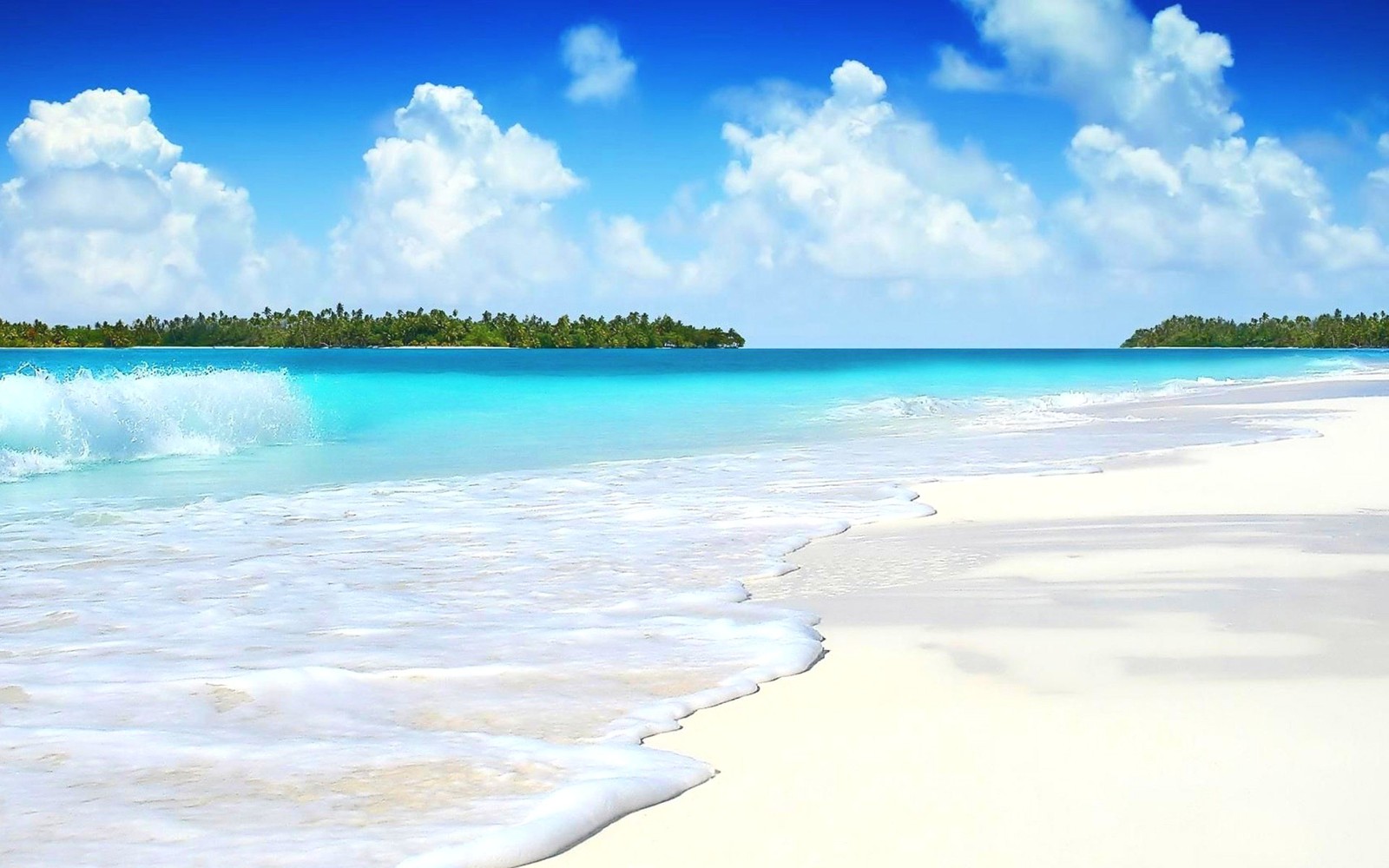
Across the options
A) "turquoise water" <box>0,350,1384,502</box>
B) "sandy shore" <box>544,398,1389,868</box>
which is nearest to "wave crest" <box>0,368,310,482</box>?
"turquoise water" <box>0,350,1384,502</box>

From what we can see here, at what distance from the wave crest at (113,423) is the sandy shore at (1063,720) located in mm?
12407

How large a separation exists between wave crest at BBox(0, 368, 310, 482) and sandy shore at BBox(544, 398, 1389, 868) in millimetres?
12407

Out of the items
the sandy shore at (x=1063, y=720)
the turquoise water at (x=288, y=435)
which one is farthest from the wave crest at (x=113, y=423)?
A: the sandy shore at (x=1063, y=720)

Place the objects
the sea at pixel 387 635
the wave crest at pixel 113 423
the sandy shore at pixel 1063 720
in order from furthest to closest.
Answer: the wave crest at pixel 113 423 → the sea at pixel 387 635 → the sandy shore at pixel 1063 720

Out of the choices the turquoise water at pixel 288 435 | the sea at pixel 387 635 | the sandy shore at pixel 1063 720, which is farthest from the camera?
the turquoise water at pixel 288 435

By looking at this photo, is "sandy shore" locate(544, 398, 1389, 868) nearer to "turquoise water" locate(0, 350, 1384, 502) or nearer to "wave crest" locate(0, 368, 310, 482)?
"turquoise water" locate(0, 350, 1384, 502)

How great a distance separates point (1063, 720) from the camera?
160 inches

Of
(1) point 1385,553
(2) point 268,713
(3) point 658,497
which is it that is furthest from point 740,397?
Answer: (2) point 268,713

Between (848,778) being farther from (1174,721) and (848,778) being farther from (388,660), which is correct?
(388,660)

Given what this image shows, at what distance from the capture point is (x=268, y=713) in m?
4.29

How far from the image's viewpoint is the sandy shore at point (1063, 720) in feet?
10.2

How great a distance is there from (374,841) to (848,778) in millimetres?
1448

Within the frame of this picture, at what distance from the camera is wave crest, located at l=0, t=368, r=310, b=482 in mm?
16641

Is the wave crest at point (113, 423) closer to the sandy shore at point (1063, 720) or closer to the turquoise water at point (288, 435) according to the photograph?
the turquoise water at point (288, 435)
